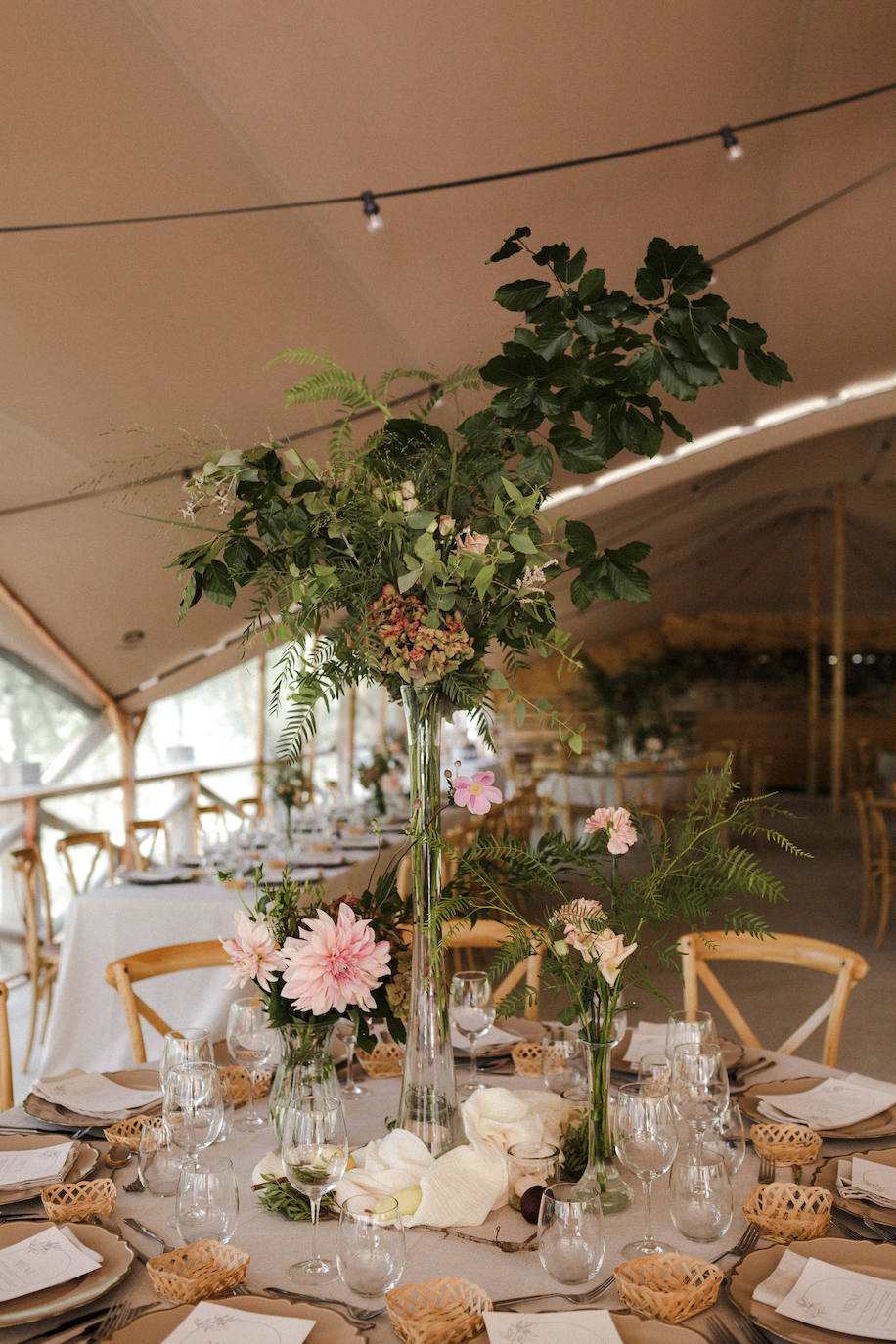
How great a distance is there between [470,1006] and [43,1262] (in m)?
0.86

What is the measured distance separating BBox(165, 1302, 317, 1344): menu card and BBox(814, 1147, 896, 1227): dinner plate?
780 mm

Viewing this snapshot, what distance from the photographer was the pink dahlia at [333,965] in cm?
141

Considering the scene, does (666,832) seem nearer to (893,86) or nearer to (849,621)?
(893,86)

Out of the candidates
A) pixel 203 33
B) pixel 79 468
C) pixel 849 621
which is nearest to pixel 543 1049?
pixel 203 33

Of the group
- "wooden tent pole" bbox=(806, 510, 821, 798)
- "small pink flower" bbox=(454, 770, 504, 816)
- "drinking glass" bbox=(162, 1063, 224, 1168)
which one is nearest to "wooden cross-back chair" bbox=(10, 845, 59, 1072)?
"drinking glass" bbox=(162, 1063, 224, 1168)

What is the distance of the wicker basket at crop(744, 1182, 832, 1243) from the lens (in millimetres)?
1379

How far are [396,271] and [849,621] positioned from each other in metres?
13.9

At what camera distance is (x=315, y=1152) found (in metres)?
1.35

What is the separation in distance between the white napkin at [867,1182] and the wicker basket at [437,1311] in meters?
0.62

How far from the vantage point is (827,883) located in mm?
8430

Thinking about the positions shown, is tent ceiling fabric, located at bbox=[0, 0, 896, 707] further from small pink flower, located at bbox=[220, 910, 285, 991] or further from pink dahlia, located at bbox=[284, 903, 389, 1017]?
pink dahlia, located at bbox=[284, 903, 389, 1017]

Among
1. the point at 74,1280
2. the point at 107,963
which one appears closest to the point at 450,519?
the point at 74,1280

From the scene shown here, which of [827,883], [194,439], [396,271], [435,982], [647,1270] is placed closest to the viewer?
[647,1270]

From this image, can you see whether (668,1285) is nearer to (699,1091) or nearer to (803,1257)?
(803,1257)
